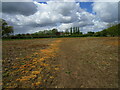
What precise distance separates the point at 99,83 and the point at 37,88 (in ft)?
6.20

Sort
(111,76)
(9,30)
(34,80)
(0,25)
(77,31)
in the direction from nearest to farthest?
1. (34,80)
2. (111,76)
3. (0,25)
4. (9,30)
5. (77,31)

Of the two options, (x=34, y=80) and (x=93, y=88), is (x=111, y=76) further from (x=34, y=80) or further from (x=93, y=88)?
(x=34, y=80)

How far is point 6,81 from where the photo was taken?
2.36m

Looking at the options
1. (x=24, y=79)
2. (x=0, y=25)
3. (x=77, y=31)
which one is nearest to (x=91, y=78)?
(x=24, y=79)

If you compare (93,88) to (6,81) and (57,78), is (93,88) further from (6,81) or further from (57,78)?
(6,81)

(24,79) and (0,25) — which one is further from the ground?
(0,25)

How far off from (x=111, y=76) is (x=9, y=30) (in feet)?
158

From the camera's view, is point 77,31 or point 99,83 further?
point 77,31

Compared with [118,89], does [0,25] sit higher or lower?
higher

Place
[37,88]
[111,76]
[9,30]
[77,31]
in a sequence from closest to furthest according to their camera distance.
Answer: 1. [37,88]
2. [111,76]
3. [9,30]
4. [77,31]

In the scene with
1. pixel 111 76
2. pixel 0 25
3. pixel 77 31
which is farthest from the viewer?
pixel 77 31

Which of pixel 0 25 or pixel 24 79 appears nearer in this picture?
pixel 24 79

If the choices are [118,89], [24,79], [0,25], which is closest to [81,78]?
[118,89]

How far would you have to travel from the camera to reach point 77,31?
233 feet
